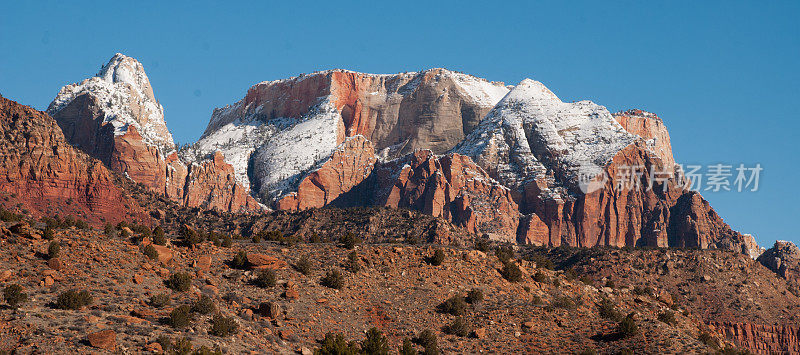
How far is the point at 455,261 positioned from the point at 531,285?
259 inches

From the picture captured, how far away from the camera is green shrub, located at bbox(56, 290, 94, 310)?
50781 millimetres

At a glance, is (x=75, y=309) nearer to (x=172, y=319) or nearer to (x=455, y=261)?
(x=172, y=319)

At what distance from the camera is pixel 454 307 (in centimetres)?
6644

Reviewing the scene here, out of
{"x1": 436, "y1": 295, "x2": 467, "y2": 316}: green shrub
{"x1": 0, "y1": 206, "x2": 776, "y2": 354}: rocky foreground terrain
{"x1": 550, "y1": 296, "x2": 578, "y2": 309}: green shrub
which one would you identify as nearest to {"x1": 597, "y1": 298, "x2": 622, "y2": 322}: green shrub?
{"x1": 0, "y1": 206, "x2": 776, "y2": 354}: rocky foreground terrain

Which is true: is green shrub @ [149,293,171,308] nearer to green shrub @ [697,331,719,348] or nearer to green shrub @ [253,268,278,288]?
green shrub @ [253,268,278,288]

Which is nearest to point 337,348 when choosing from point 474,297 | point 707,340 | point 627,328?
point 474,297

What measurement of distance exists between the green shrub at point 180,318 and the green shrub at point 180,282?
606 cm

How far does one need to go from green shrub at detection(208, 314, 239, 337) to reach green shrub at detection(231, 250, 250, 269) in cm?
1278

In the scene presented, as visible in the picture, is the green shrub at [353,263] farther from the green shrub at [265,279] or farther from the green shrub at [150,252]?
the green shrub at [150,252]

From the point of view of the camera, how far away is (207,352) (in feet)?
150

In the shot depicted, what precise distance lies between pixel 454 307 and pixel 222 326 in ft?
66.0

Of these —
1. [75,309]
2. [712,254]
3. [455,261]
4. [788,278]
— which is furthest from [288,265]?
[788,278]

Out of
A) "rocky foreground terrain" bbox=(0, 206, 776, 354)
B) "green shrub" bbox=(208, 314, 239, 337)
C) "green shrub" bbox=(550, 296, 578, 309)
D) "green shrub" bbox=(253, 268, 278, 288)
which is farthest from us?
"green shrub" bbox=(550, 296, 578, 309)

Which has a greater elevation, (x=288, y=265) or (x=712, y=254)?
(x=712, y=254)
